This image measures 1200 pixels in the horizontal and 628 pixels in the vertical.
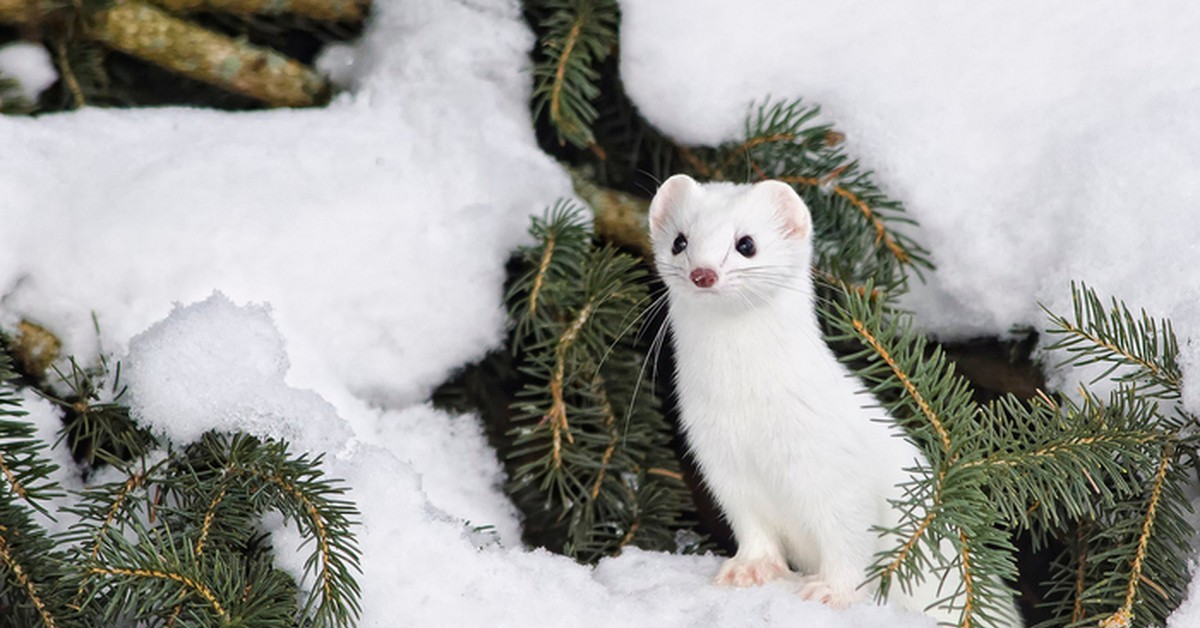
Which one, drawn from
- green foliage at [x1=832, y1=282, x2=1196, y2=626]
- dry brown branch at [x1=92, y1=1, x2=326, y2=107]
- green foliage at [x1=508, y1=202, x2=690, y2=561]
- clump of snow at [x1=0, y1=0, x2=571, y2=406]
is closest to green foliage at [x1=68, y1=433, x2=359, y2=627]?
clump of snow at [x1=0, y1=0, x2=571, y2=406]

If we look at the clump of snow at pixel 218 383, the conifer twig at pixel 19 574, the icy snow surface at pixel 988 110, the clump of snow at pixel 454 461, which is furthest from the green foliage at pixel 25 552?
the icy snow surface at pixel 988 110

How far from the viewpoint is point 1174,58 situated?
1.67 m

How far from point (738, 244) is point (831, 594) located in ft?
Result: 1.78

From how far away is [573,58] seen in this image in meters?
1.80

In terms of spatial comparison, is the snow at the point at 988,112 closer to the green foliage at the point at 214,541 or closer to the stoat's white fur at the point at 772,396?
the stoat's white fur at the point at 772,396

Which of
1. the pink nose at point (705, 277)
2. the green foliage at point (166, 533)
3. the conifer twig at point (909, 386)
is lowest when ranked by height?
the green foliage at point (166, 533)

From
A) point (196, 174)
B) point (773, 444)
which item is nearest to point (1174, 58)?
point (773, 444)

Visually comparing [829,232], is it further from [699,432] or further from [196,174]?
[196,174]

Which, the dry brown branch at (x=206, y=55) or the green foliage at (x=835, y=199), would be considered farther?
the dry brown branch at (x=206, y=55)

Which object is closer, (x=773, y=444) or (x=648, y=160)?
(x=773, y=444)

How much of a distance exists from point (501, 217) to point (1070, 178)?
932mm

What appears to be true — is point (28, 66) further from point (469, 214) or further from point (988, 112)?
point (988, 112)

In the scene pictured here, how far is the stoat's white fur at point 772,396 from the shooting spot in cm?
156

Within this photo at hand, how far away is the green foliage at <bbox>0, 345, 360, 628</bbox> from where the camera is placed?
4.05ft
